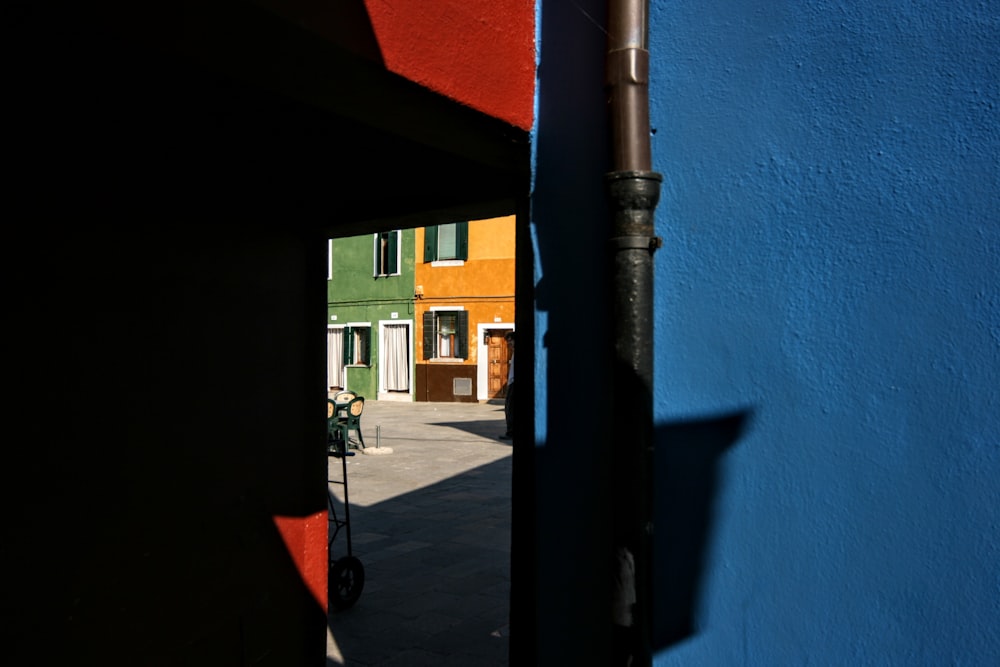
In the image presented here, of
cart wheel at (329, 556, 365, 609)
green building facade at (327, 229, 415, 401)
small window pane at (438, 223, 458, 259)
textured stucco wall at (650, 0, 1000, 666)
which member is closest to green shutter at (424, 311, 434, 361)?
green building facade at (327, 229, 415, 401)

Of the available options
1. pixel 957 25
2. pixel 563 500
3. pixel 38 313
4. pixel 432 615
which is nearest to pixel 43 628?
pixel 38 313

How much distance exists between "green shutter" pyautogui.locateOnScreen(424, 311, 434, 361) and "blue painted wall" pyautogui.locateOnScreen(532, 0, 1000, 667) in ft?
68.7

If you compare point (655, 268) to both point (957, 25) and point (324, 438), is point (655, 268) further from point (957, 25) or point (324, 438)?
point (324, 438)

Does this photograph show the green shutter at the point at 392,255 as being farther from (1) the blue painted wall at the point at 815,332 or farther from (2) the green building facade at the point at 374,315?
(1) the blue painted wall at the point at 815,332

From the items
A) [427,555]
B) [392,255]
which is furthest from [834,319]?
[392,255]

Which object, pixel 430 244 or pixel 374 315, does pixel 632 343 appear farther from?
pixel 374 315

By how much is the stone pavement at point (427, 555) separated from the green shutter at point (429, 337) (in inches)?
379

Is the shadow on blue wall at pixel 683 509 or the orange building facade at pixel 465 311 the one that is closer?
the shadow on blue wall at pixel 683 509

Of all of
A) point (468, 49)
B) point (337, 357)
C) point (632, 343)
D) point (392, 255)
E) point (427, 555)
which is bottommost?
point (427, 555)

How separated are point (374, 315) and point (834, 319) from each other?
2362 cm

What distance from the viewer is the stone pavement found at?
16.7 ft

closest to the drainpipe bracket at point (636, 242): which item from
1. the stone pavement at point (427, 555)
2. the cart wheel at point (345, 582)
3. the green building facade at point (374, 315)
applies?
the stone pavement at point (427, 555)

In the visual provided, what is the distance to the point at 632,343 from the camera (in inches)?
105

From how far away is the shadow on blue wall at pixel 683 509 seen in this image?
262 cm
